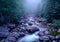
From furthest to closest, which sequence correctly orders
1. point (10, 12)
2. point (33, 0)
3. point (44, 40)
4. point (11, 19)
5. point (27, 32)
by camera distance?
point (33, 0) → point (11, 19) → point (10, 12) → point (27, 32) → point (44, 40)

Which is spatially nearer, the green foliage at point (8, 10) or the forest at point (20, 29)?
the forest at point (20, 29)

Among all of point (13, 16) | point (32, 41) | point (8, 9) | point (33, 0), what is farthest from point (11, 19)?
point (33, 0)

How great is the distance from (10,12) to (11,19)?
2.92 feet

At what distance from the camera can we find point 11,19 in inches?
404

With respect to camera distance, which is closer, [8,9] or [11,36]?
[11,36]

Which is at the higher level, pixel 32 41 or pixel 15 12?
pixel 15 12

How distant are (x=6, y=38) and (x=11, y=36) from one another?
36 centimetres

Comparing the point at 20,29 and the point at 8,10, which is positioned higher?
the point at 8,10

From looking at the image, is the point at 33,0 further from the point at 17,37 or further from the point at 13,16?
the point at 17,37

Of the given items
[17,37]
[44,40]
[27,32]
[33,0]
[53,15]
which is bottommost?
[44,40]

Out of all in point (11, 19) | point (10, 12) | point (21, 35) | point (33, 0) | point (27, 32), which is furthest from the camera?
point (33, 0)

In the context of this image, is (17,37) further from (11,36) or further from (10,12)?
(10,12)

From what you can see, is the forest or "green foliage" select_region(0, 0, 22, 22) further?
"green foliage" select_region(0, 0, 22, 22)

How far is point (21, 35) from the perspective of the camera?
8.07 metres
